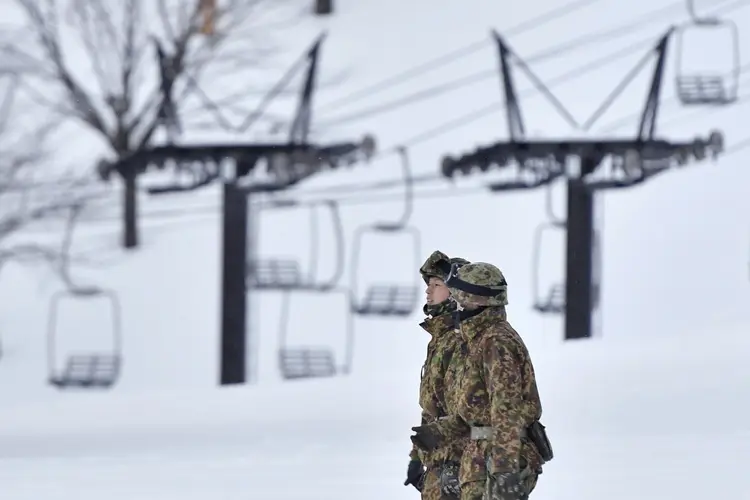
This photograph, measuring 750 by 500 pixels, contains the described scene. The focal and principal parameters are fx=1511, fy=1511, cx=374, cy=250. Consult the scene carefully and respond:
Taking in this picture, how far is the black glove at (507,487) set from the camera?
3.50 m

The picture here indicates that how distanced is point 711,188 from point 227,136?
6.97 metres

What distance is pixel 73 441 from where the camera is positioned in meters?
10.1

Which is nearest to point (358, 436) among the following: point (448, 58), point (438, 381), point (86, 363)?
point (438, 381)

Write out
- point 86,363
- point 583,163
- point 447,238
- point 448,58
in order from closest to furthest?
1. point 583,163
2. point 86,363
3. point 447,238
4. point 448,58

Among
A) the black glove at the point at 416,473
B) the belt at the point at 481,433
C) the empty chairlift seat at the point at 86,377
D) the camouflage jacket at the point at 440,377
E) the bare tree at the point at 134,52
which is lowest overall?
the empty chairlift seat at the point at 86,377

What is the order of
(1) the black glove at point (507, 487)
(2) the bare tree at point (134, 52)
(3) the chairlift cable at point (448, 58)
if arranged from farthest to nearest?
(3) the chairlift cable at point (448, 58) < (2) the bare tree at point (134, 52) < (1) the black glove at point (507, 487)

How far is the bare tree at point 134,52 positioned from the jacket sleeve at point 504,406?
19084mm

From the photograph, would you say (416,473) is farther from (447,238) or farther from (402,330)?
(447,238)

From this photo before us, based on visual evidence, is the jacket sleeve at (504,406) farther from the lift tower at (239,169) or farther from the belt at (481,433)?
the lift tower at (239,169)

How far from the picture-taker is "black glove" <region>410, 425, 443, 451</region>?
12.8ft

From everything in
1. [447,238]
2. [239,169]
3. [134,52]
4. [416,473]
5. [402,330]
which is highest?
[134,52]

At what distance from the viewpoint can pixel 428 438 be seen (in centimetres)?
390

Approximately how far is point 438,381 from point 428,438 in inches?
7.0

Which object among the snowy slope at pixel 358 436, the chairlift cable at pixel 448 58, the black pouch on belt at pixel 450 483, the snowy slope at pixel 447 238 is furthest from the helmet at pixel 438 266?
the chairlift cable at pixel 448 58
